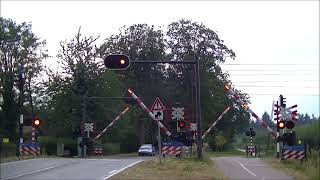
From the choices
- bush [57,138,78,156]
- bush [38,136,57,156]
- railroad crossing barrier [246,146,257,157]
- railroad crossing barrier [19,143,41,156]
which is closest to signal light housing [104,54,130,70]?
railroad crossing barrier [19,143,41,156]

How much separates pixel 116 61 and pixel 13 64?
1974 inches

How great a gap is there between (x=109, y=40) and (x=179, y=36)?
857 cm

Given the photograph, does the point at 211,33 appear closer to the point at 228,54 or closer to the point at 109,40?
the point at 228,54

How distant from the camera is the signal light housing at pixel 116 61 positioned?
27.2 metres

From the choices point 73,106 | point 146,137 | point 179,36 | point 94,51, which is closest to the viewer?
point 73,106

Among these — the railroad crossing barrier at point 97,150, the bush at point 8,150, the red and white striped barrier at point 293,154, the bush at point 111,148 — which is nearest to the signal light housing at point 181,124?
the red and white striped barrier at point 293,154

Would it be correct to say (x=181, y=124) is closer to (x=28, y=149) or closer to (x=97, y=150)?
(x=28, y=149)

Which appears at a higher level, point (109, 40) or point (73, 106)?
point (109, 40)

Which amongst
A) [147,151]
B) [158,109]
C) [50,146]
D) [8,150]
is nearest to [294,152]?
[158,109]

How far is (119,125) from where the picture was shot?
6588cm

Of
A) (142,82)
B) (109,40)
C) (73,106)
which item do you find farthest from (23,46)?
(73,106)

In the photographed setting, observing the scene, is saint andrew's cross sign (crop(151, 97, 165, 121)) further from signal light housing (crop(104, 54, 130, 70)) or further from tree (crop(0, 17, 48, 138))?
tree (crop(0, 17, 48, 138))

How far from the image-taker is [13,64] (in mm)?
74875

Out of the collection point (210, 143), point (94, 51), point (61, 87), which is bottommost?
point (210, 143)
